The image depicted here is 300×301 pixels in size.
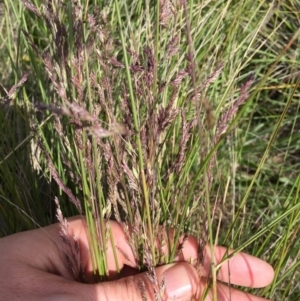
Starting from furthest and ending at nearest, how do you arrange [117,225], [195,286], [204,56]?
[204,56]
[117,225]
[195,286]

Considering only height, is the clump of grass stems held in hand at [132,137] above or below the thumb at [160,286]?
above

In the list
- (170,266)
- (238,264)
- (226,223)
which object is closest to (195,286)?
(170,266)

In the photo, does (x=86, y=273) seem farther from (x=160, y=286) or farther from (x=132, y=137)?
(x=132, y=137)

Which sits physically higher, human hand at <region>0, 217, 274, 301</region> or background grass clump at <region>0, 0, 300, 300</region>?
background grass clump at <region>0, 0, 300, 300</region>

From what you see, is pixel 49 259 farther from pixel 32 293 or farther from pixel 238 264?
pixel 238 264

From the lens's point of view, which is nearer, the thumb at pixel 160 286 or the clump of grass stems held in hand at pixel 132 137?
the clump of grass stems held in hand at pixel 132 137
